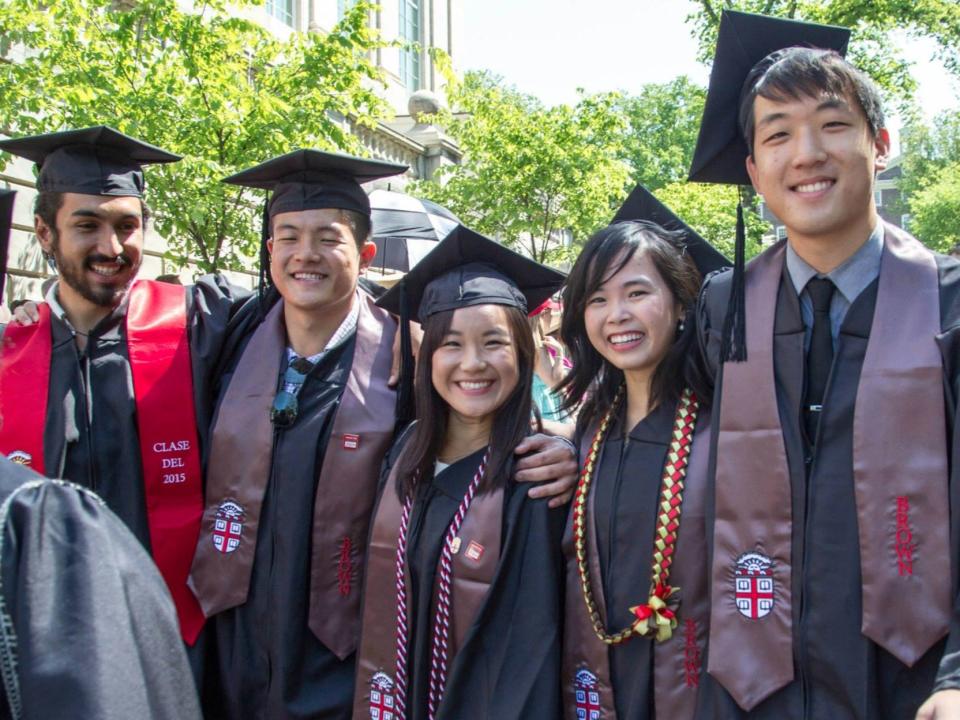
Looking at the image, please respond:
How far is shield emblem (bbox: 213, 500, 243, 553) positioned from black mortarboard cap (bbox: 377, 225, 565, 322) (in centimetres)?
88

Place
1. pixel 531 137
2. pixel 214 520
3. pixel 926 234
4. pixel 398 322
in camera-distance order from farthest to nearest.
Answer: pixel 926 234, pixel 531 137, pixel 398 322, pixel 214 520

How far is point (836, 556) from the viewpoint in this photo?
191 centimetres

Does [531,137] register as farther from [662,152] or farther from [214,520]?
[662,152]

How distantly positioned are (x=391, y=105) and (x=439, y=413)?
8.87m

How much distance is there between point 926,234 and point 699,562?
35975mm

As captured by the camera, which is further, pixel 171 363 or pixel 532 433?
pixel 171 363

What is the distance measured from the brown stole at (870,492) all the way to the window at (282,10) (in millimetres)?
12334

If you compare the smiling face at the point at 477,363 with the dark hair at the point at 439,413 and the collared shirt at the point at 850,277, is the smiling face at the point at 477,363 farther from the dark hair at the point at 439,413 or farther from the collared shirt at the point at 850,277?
the collared shirt at the point at 850,277

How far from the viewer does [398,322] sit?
327cm

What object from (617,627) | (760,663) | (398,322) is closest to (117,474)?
(398,322)

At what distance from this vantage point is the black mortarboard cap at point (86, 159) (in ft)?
10.2

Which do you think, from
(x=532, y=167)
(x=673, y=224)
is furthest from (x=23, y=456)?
(x=532, y=167)

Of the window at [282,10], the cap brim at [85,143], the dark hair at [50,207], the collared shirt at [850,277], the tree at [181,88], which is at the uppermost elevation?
the window at [282,10]

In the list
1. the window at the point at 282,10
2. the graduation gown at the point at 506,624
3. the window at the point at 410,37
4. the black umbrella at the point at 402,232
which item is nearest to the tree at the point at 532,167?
the window at the point at 282,10
